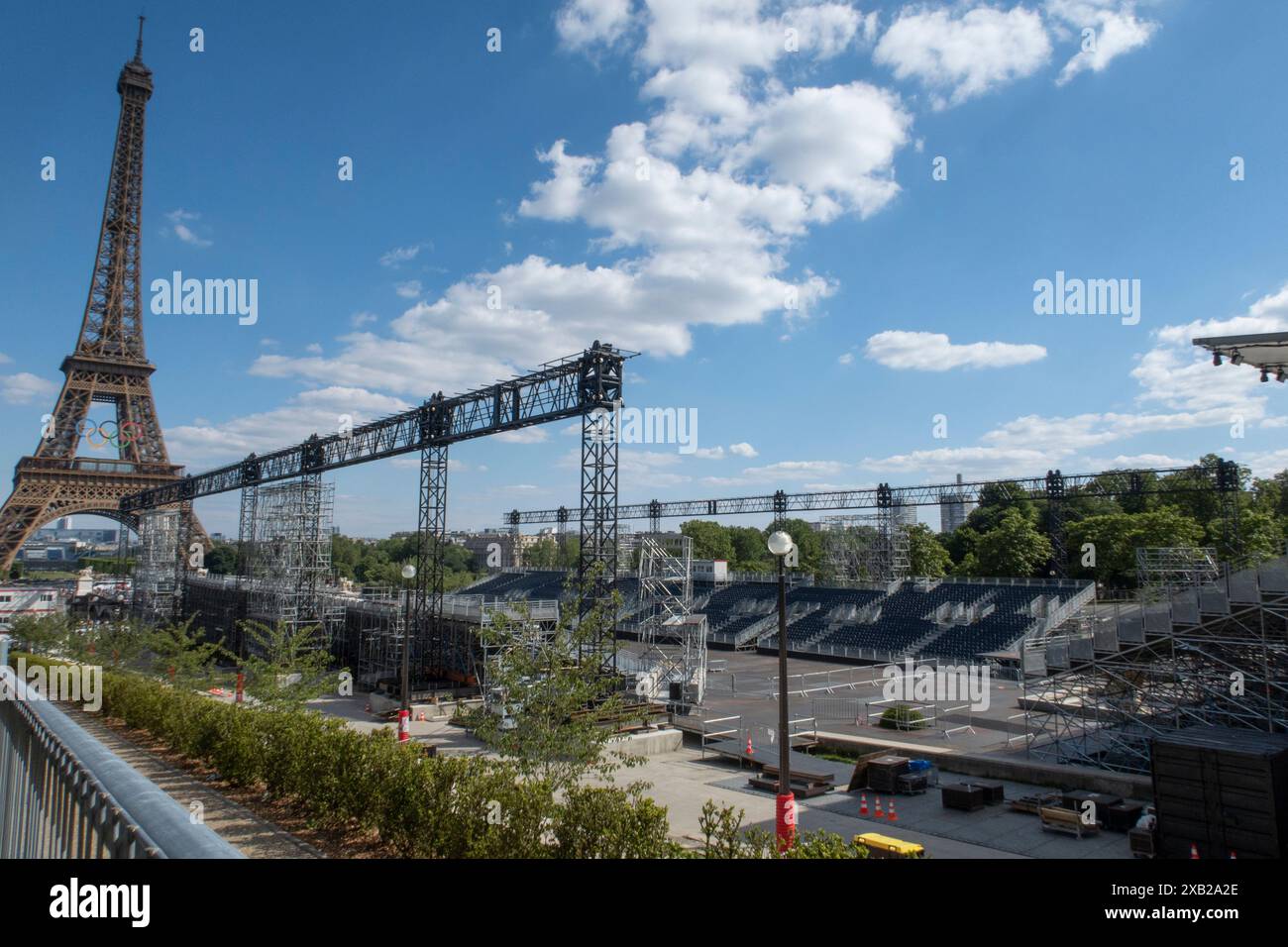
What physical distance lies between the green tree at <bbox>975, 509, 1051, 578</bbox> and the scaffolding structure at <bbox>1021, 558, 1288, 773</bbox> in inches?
1809

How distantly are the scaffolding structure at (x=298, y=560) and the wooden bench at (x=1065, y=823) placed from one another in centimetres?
3893

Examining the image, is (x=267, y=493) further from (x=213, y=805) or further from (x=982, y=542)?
(x=982, y=542)

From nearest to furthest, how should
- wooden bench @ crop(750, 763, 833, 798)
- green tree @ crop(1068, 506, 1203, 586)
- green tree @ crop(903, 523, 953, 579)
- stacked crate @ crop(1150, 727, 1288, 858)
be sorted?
stacked crate @ crop(1150, 727, 1288, 858) → wooden bench @ crop(750, 763, 833, 798) → green tree @ crop(1068, 506, 1203, 586) → green tree @ crop(903, 523, 953, 579)

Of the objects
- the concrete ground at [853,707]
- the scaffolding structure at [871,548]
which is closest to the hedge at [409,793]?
the concrete ground at [853,707]

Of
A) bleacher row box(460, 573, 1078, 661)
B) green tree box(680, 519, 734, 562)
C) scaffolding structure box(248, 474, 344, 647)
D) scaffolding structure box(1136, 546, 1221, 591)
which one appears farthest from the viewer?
green tree box(680, 519, 734, 562)

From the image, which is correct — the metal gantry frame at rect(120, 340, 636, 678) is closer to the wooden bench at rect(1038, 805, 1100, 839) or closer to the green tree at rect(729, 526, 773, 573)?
the wooden bench at rect(1038, 805, 1100, 839)

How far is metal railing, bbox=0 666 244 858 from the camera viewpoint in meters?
2.71

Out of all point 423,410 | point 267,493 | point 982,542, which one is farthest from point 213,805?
point 982,542

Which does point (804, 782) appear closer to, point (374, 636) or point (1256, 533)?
point (374, 636)

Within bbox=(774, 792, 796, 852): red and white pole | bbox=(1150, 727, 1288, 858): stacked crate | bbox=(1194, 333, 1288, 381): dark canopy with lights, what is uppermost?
bbox=(1194, 333, 1288, 381): dark canopy with lights

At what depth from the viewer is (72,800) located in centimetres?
365

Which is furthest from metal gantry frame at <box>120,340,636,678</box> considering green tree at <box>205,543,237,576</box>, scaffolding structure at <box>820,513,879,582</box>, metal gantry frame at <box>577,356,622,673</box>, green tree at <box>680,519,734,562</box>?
green tree at <box>205,543,237,576</box>

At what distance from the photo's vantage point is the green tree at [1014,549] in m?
67.2
